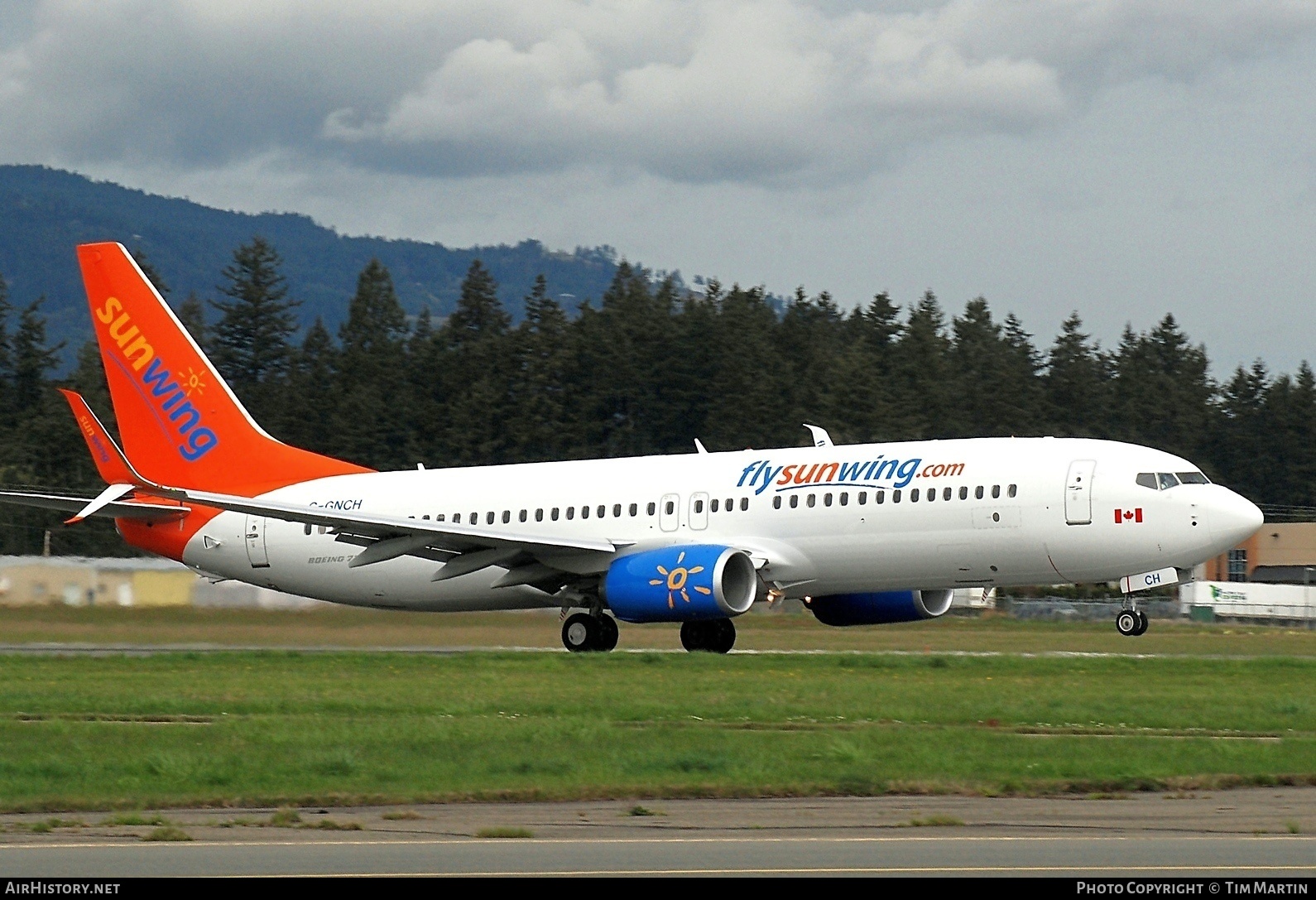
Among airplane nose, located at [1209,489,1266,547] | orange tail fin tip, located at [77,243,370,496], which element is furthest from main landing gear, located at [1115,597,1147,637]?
orange tail fin tip, located at [77,243,370,496]

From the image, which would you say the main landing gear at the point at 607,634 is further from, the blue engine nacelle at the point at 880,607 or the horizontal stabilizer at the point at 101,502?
the horizontal stabilizer at the point at 101,502

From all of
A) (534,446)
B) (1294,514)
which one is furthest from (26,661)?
(1294,514)

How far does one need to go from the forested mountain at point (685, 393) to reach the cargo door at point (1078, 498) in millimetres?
62338

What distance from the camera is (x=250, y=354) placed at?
141m

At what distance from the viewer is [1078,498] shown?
31.3 m

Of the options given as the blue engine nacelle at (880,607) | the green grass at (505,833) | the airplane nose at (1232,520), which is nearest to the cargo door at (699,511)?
the blue engine nacelle at (880,607)

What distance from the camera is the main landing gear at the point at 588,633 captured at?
1332 inches

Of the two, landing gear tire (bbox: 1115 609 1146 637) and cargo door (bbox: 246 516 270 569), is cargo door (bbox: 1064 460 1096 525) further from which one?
cargo door (bbox: 246 516 270 569)

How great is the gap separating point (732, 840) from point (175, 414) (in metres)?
29.9

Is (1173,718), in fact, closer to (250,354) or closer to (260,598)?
(260,598)

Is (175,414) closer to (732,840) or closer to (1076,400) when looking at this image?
(732,840)

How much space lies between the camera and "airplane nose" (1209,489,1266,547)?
31125mm

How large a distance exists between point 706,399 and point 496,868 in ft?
309

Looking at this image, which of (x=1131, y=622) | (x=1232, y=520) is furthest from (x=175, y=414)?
(x=1232, y=520)
